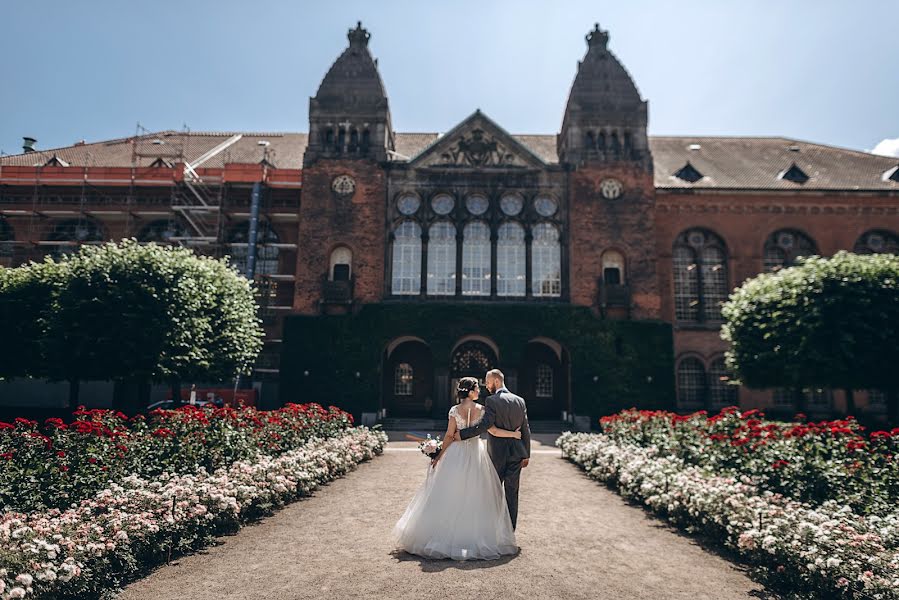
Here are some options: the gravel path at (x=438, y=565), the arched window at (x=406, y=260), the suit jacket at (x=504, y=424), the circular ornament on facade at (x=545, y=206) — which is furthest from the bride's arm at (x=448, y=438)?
the circular ornament on facade at (x=545, y=206)

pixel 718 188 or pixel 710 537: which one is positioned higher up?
pixel 718 188

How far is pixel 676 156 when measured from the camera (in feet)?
112

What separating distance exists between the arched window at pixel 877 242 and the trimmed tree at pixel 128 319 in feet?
111

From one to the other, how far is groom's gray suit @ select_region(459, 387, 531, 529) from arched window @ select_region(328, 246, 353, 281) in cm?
2188

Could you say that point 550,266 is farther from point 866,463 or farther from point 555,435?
point 866,463

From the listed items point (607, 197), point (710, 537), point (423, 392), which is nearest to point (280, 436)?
point (710, 537)

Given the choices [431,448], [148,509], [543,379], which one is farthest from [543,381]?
[148,509]

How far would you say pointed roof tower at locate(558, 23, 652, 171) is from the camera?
1148 inches

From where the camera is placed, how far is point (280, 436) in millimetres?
12945

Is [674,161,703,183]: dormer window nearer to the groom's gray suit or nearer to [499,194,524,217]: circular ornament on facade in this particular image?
[499,194,524,217]: circular ornament on facade

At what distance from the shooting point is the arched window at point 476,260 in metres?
27.9

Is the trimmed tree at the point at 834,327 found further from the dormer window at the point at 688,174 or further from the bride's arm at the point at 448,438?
the bride's arm at the point at 448,438

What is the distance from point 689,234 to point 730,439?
21621mm

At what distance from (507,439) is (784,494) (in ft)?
16.5
